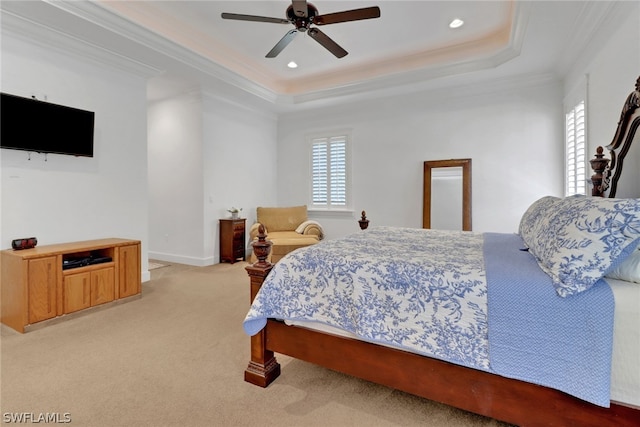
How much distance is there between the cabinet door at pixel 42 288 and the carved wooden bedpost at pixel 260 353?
209 centimetres

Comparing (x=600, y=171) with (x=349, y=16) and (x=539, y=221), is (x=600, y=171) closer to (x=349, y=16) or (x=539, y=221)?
(x=539, y=221)


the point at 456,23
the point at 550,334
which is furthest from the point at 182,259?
the point at 456,23

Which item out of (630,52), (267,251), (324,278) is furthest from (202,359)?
(630,52)

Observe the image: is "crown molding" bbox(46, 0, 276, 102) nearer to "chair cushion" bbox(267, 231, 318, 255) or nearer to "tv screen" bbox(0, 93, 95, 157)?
"tv screen" bbox(0, 93, 95, 157)

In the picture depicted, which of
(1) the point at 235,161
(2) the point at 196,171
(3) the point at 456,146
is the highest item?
(3) the point at 456,146

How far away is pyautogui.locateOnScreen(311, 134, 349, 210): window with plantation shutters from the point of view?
588cm

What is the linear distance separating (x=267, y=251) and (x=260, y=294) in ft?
0.92

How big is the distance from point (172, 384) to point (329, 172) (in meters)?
4.67

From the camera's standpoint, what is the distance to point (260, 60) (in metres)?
4.65

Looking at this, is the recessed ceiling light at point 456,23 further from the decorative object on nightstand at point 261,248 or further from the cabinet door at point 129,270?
the cabinet door at point 129,270

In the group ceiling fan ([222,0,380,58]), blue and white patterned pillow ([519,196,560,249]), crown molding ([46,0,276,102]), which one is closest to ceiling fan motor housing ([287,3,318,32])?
ceiling fan ([222,0,380,58])

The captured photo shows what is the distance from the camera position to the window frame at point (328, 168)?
582cm

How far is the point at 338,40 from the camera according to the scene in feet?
13.3

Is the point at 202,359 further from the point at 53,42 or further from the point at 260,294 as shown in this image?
the point at 53,42
